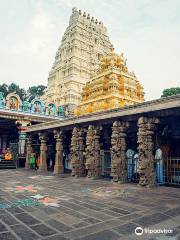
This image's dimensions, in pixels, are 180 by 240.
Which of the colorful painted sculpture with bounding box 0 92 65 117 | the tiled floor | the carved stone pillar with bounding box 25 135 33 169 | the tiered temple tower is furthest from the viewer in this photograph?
the tiered temple tower

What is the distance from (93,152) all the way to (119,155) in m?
1.91

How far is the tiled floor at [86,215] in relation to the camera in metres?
3.98

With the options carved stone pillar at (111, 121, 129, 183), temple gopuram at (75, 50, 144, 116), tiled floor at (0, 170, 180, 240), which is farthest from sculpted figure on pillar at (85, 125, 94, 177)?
temple gopuram at (75, 50, 144, 116)

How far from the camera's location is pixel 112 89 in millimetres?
25188

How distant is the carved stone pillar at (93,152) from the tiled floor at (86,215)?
4.36 m

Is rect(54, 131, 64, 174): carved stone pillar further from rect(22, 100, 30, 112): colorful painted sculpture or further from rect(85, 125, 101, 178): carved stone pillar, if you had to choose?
rect(22, 100, 30, 112): colorful painted sculpture

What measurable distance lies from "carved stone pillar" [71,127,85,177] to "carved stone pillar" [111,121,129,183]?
2.87m

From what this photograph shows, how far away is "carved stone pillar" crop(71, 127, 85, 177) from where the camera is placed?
13.1 m

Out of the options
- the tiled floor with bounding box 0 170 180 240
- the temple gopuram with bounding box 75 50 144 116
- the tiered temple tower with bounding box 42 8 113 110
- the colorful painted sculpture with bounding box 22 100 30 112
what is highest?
the tiered temple tower with bounding box 42 8 113 110

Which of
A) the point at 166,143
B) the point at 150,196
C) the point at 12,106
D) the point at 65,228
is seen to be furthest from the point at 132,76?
the point at 65,228

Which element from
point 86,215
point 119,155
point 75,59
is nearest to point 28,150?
point 119,155

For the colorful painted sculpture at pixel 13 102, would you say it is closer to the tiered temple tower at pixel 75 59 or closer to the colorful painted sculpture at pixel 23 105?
the colorful painted sculpture at pixel 23 105

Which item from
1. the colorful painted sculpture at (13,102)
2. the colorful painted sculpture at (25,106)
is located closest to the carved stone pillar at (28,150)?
the colorful painted sculpture at (25,106)

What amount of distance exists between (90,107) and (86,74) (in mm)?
14330
